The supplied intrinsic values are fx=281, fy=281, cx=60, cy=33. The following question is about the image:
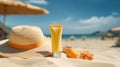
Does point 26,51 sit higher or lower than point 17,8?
lower

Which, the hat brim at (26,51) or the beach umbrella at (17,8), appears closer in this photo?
the hat brim at (26,51)

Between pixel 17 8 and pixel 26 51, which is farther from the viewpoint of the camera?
pixel 17 8

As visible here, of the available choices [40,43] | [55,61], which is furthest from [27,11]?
[55,61]

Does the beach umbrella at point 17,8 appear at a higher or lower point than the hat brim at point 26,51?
higher

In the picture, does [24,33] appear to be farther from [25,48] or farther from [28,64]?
[28,64]
